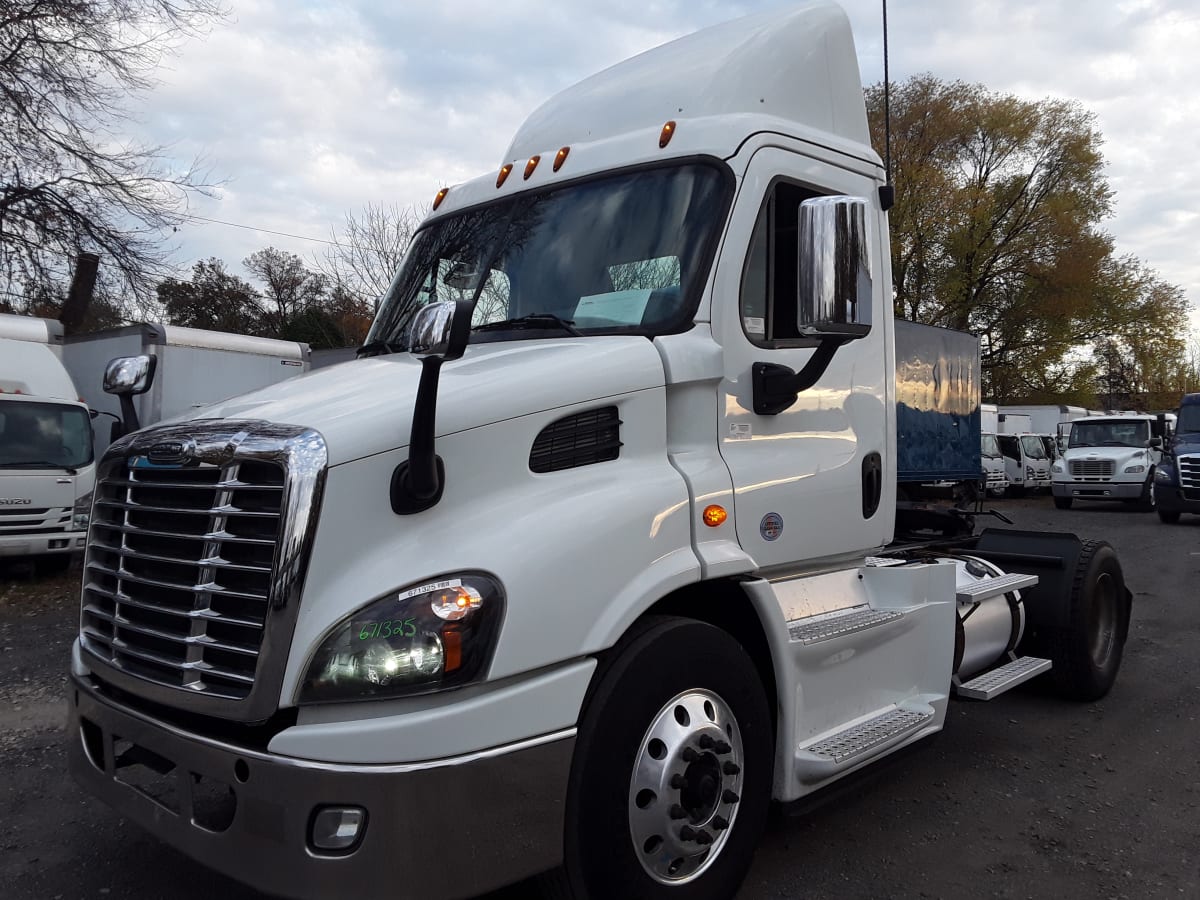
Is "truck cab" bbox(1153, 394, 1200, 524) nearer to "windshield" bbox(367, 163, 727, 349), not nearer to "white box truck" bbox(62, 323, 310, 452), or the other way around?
"white box truck" bbox(62, 323, 310, 452)

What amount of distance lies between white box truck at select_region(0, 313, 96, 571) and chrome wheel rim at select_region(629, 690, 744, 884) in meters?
9.24

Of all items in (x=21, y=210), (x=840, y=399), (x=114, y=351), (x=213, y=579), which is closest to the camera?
(x=213, y=579)

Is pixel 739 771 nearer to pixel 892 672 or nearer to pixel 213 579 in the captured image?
pixel 892 672

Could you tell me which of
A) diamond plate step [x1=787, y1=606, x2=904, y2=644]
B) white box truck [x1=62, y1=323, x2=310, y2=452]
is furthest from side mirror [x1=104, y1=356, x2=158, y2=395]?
white box truck [x1=62, y1=323, x2=310, y2=452]

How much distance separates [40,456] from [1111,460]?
22.3 meters

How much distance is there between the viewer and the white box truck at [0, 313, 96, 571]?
10641mm

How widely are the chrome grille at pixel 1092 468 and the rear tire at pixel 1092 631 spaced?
725 inches

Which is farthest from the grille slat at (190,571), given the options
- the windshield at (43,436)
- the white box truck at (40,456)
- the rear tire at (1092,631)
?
the windshield at (43,436)

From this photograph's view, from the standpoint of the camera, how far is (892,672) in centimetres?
399

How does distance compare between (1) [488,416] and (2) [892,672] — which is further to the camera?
(2) [892,672]

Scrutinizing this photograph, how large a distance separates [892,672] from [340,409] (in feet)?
8.55

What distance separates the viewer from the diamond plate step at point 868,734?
11.3ft

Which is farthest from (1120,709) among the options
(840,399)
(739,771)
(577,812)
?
(577,812)

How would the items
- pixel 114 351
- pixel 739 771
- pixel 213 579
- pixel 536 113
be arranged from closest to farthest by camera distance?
pixel 213 579, pixel 739 771, pixel 536 113, pixel 114 351
